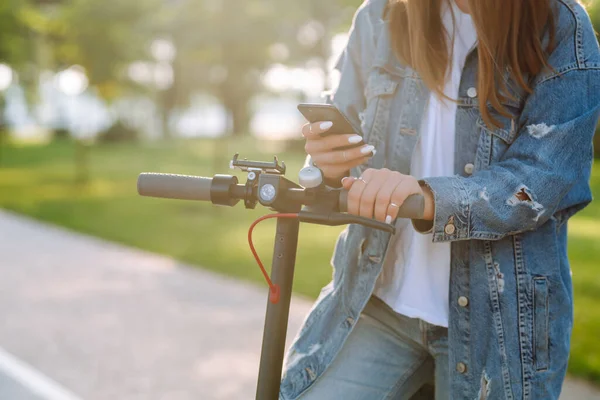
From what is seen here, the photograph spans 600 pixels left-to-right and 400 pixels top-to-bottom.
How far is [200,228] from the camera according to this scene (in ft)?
35.3

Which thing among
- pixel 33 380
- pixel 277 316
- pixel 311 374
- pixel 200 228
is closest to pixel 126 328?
pixel 33 380

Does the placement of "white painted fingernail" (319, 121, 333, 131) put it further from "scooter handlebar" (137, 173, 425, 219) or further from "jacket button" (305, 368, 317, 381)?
"jacket button" (305, 368, 317, 381)

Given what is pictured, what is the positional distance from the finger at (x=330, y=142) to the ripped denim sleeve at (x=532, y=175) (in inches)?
7.7

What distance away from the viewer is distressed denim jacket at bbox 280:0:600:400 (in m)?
Answer: 1.72

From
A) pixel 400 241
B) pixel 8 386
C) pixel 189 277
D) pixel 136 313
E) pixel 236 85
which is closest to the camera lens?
pixel 400 241

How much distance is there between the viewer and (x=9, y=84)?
40.3 m

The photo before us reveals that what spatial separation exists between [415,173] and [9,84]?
4201 cm

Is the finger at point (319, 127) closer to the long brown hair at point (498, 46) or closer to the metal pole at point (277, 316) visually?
the metal pole at point (277, 316)

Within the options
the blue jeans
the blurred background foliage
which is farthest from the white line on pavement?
the blue jeans

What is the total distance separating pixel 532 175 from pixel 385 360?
640 millimetres

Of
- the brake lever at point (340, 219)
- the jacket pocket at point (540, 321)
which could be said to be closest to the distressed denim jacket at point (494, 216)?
the jacket pocket at point (540, 321)

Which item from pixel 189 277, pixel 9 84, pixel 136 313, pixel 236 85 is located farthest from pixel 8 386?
pixel 9 84

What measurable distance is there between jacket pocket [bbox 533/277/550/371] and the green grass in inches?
124

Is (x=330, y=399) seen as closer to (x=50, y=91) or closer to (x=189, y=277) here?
(x=189, y=277)
